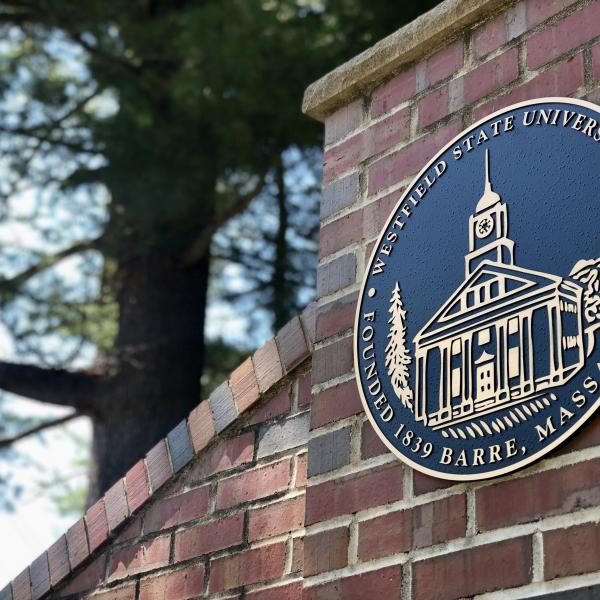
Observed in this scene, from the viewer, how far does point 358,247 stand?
2.63m

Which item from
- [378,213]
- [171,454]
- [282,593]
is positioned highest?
[378,213]

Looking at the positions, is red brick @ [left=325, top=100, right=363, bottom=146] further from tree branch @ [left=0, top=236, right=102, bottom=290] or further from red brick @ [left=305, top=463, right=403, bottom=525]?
tree branch @ [left=0, top=236, right=102, bottom=290]

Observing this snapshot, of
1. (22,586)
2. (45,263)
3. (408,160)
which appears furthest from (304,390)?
(45,263)

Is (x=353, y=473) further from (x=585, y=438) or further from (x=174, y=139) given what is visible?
(x=174, y=139)

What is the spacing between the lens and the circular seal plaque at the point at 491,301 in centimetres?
205

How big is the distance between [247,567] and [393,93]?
119 cm

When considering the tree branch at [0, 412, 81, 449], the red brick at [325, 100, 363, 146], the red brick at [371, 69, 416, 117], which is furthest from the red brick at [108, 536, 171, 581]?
the tree branch at [0, 412, 81, 449]

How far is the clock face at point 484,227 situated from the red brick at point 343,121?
0.61 meters

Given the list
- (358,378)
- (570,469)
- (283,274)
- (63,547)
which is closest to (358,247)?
(358,378)

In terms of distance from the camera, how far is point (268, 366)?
9.87ft

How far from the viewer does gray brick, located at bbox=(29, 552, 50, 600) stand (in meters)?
3.39

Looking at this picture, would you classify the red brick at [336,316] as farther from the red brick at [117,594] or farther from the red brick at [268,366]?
the red brick at [117,594]

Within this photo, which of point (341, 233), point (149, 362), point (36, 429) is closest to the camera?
point (341, 233)

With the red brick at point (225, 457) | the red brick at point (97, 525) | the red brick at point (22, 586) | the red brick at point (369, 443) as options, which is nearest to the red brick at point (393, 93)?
the red brick at point (369, 443)
